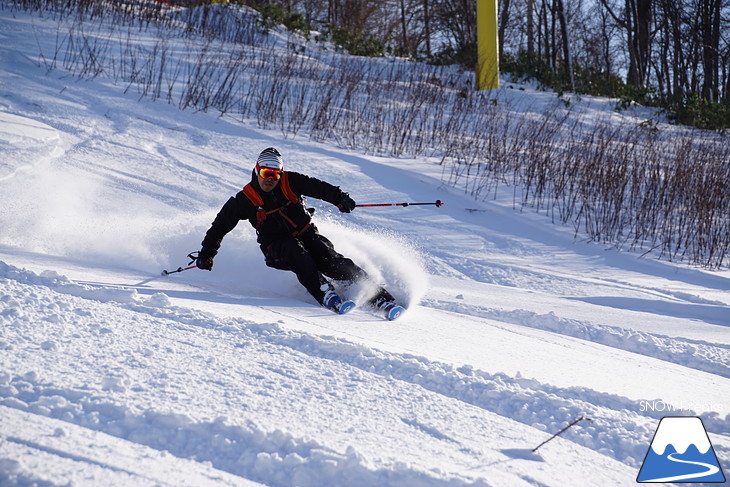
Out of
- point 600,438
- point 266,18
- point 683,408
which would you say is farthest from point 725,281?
point 266,18

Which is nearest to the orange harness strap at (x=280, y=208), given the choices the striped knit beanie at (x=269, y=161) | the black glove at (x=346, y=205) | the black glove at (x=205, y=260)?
the striped knit beanie at (x=269, y=161)

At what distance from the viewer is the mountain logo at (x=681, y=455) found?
7.33 feet

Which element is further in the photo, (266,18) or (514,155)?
(266,18)

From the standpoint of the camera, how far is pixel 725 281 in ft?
19.1

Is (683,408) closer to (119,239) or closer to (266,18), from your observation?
(119,239)

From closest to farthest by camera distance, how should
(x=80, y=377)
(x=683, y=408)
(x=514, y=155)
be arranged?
(x=80, y=377) < (x=683, y=408) < (x=514, y=155)

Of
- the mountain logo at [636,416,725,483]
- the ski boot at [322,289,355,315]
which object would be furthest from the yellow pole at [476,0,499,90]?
the mountain logo at [636,416,725,483]

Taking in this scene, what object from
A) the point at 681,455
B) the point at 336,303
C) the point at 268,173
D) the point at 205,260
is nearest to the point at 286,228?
the point at 268,173

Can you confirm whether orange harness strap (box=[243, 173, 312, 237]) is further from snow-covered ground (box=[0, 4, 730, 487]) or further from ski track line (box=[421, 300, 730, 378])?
Answer: ski track line (box=[421, 300, 730, 378])

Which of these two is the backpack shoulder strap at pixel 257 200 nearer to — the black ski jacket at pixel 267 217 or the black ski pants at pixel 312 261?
the black ski jacket at pixel 267 217

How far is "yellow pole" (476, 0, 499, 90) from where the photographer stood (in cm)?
1278

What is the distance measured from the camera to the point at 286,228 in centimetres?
453

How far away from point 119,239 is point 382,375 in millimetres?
3297

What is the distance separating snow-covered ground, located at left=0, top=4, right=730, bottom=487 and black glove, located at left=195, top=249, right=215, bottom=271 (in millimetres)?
202
